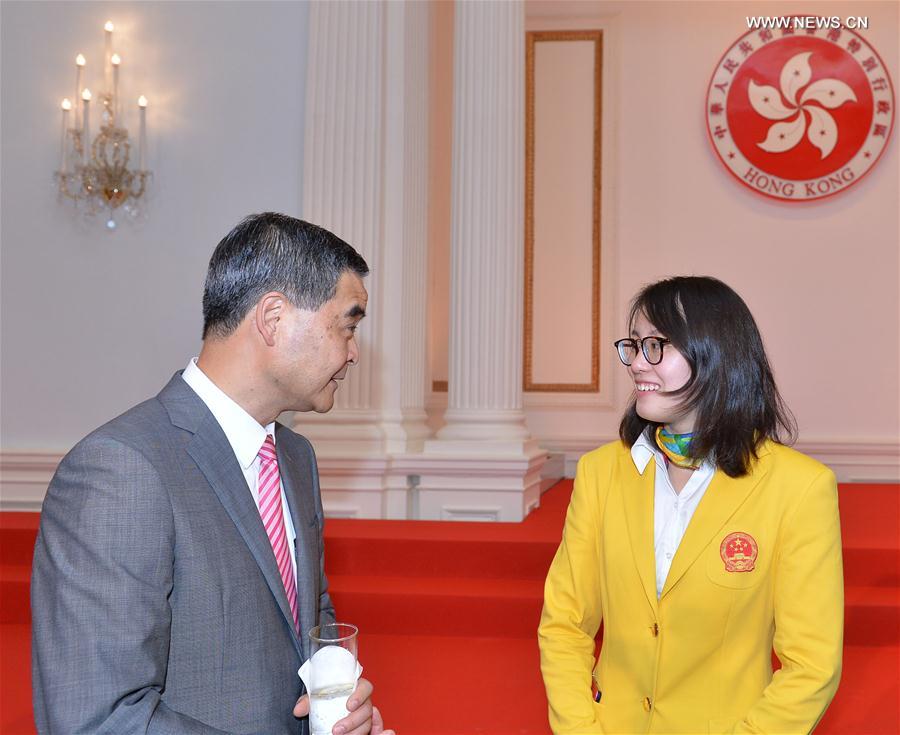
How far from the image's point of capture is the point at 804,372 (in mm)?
6750

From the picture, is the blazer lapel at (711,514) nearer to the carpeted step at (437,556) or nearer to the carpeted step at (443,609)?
the carpeted step at (443,609)

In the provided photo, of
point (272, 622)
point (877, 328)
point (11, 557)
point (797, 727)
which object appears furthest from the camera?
point (877, 328)

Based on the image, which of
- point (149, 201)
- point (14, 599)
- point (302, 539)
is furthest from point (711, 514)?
point (149, 201)

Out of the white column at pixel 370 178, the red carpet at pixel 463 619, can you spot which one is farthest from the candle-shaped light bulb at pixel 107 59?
the red carpet at pixel 463 619

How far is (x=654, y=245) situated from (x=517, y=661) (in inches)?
164

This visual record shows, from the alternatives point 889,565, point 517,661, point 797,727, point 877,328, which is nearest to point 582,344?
point 877,328

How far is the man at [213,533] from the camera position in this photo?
122 centimetres

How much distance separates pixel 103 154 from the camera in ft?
17.5

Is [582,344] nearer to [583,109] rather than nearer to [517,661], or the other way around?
[583,109]

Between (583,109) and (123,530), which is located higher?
(583,109)

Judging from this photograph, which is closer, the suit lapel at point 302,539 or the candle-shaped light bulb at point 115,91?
the suit lapel at point 302,539

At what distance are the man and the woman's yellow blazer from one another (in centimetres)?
60

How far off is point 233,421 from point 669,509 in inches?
37.0

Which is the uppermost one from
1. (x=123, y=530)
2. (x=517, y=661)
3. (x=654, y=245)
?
(x=654, y=245)
